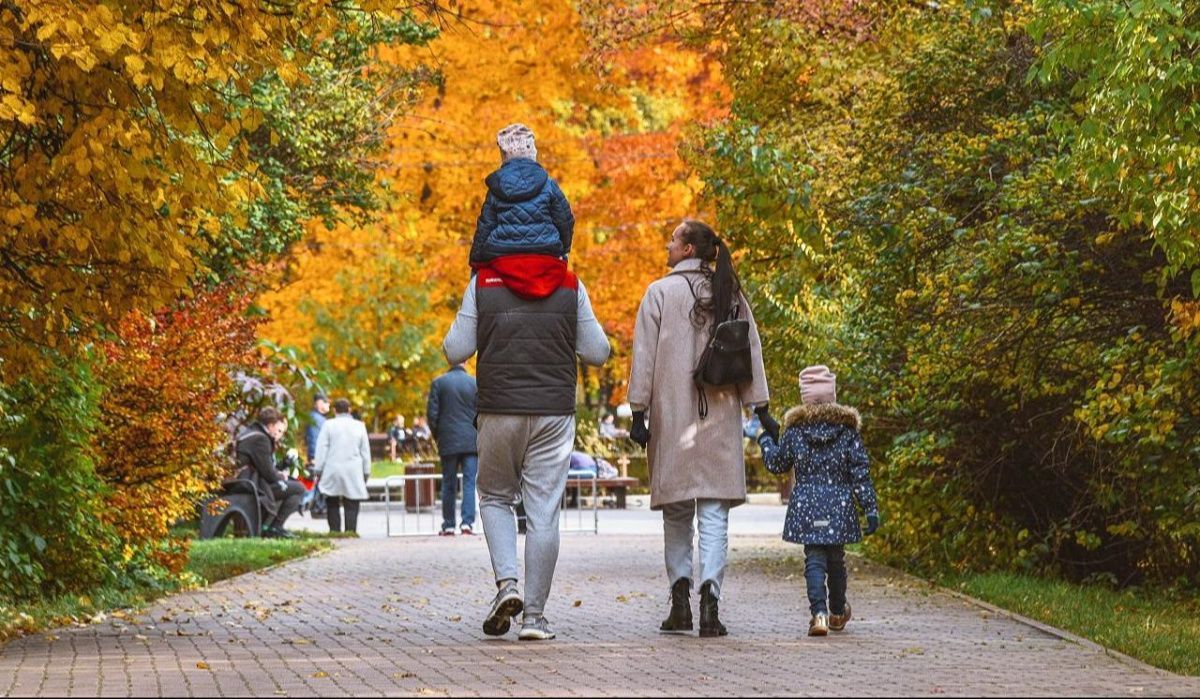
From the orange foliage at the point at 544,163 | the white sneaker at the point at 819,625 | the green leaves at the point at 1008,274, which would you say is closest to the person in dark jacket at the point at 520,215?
the white sneaker at the point at 819,625

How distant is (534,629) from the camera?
10078 millimetres

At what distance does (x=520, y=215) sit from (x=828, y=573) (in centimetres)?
249

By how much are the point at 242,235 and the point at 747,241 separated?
461 cm

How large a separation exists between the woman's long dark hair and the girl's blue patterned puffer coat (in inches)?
29.5

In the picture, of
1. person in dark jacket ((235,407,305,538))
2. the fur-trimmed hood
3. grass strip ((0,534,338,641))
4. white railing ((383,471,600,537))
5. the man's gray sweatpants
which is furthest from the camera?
white railing ((383,471,600,537))

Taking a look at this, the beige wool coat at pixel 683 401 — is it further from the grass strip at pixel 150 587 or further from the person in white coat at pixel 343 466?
the person in white coat at pixel 343 466

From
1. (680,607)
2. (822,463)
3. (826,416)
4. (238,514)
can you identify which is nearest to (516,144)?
(826,416)

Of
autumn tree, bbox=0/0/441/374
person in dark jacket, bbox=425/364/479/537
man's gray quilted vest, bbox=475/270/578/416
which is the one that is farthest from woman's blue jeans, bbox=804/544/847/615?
person in dark jacket, bbox=425/364/479/537

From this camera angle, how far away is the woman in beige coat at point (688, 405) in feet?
34.9

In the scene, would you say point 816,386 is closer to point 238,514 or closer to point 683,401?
point 683,401

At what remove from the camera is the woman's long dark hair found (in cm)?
1078

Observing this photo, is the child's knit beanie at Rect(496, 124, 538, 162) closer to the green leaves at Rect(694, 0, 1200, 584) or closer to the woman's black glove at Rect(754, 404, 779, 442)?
the woman's black glove at Rect(754, 404, 779, 442)

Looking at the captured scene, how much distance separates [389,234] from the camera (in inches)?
1499

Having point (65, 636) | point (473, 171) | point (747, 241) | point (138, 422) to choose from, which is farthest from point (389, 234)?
point (65, 636)
